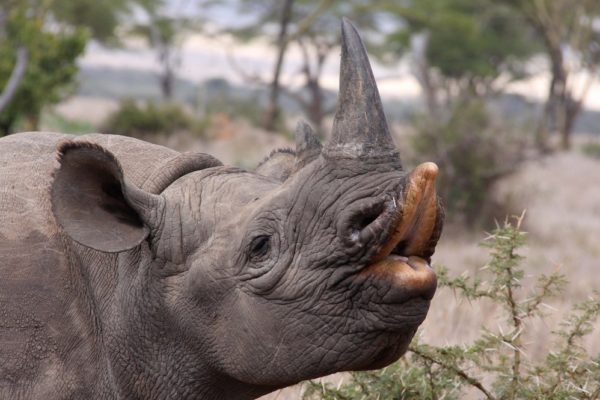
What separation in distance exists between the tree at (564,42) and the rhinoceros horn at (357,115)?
102ft

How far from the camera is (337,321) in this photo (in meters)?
2.79

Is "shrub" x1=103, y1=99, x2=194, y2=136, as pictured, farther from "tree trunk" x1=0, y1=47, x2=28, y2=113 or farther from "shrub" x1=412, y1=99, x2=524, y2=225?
"tree trunk" x1=0, y1=47, x2=28, y2=113

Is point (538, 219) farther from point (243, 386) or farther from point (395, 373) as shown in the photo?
point (243, 386)

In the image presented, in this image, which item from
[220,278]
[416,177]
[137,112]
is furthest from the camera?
[137,112]

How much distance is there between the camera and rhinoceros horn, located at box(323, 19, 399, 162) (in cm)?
274

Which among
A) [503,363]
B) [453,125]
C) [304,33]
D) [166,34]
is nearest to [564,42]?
[304,33]

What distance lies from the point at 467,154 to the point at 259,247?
10775 millimetres

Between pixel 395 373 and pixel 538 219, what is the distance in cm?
1121

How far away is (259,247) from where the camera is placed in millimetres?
2990

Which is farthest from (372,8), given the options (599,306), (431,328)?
(599,306)

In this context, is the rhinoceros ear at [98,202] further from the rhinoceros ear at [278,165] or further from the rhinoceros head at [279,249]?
the rhinoceros ear at [278,165]

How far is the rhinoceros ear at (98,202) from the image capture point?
314cm

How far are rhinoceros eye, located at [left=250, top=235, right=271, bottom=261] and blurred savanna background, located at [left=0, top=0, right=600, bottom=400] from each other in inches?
17.7

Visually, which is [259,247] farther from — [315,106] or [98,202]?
[315,106]
